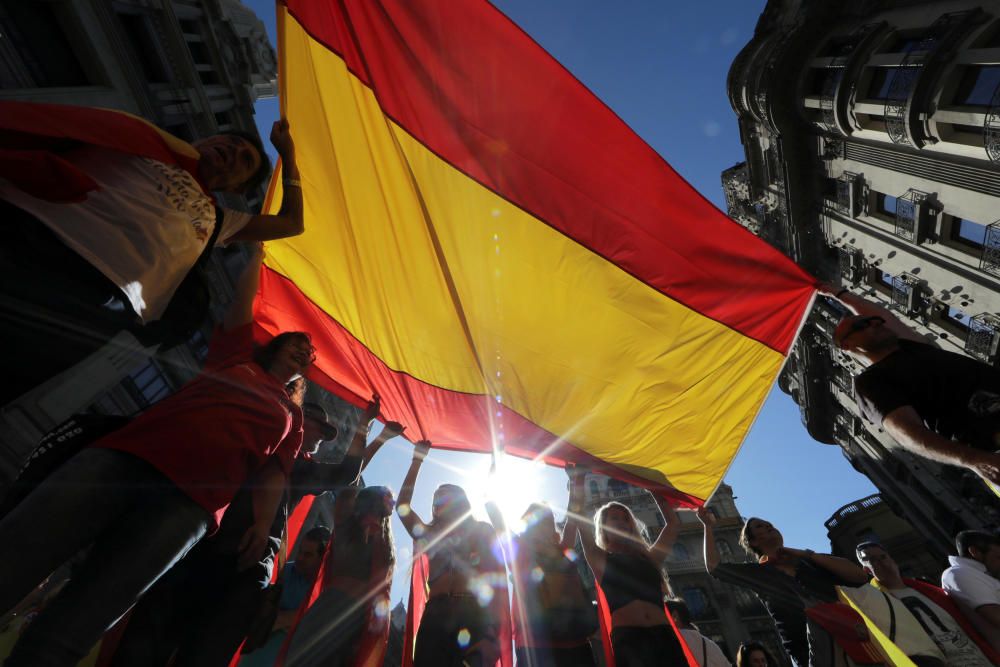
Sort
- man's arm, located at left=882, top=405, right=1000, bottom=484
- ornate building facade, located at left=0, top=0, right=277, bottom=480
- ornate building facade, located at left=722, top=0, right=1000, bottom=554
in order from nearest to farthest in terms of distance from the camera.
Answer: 1. man's arm, located at left=882, top=405, right=1000, bottom=484
2. ornate building facade, located at left=0, top=0, right=277, bottom=480
3. ornate building facade, located at left=722, top=0, right=1000, bottom=554

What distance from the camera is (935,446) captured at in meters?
2.20

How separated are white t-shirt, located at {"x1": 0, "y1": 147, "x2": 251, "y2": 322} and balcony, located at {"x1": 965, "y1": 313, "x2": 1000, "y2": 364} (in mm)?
19288

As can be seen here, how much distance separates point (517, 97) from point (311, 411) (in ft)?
10.7

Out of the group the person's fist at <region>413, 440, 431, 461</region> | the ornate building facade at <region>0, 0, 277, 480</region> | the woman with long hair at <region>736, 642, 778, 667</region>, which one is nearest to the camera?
the person's fist at <region>413, 440, 431, 461</region>

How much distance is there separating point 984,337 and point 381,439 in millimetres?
18620

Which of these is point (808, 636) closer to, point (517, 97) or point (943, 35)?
point (517, 97)

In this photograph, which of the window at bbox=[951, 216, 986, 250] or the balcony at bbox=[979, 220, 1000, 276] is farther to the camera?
the window at bbox=[951, 216, 986, 250]

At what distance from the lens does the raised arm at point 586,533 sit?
13.1 feet

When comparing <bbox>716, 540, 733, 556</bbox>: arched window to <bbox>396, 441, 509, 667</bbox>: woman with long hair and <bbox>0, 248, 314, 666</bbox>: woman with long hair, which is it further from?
<bbox>0, 248, 314, 666</bbox>: woman with long hair

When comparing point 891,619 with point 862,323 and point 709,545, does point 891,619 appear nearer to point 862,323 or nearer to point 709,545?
point 709,545

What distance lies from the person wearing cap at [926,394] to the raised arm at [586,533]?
236 cm

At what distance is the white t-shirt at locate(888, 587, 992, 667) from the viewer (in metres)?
3.33

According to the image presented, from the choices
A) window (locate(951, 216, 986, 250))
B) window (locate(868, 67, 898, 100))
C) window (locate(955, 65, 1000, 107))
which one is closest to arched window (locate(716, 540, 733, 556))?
window (locate(951, 216, 986, 250))

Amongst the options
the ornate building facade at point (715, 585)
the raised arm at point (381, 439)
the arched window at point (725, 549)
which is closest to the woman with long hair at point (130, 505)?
the raised arm at point (381, 439)
